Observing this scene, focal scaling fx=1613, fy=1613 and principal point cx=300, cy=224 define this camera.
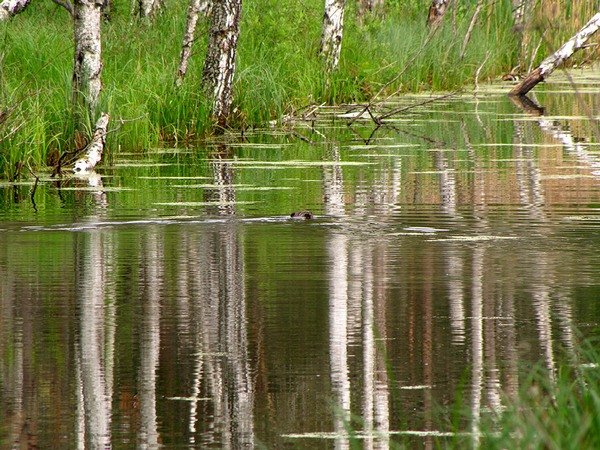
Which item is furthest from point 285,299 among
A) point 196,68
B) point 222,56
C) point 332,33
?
point 332,33

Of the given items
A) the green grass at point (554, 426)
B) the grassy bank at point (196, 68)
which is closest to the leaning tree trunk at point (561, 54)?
the grassy bank at point (196, 68)

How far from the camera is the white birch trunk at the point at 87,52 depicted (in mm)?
14203

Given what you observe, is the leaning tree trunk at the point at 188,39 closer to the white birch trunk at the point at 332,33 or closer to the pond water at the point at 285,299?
the white birch trunk at the point at 332,33

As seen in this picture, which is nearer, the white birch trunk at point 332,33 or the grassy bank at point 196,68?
the grassy bank at point 196,68

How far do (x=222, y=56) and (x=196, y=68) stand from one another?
2.99 ft

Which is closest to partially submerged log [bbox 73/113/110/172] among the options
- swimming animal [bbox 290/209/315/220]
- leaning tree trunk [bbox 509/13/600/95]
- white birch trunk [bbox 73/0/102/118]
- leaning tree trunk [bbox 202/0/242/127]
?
white birch trunk [bbox 73/0/102/118]

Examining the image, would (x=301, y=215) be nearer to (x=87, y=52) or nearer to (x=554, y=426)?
(x=87, y=52)

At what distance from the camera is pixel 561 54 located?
24.0 m

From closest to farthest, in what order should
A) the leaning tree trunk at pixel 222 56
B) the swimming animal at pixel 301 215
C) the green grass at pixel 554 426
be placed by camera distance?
the green grass at pixel 554 426, the swimming animal at pixel 301 215, the leaning tree trunk at pixel 222 56

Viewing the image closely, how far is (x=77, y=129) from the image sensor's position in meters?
14.0

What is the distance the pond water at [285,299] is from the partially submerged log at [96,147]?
27cm

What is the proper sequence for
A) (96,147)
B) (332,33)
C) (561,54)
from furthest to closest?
(561,54)
(332,33)
(96,147)

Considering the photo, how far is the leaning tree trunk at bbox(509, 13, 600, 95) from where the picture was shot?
77.2 ft

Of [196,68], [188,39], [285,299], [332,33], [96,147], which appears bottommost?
[285,299]
